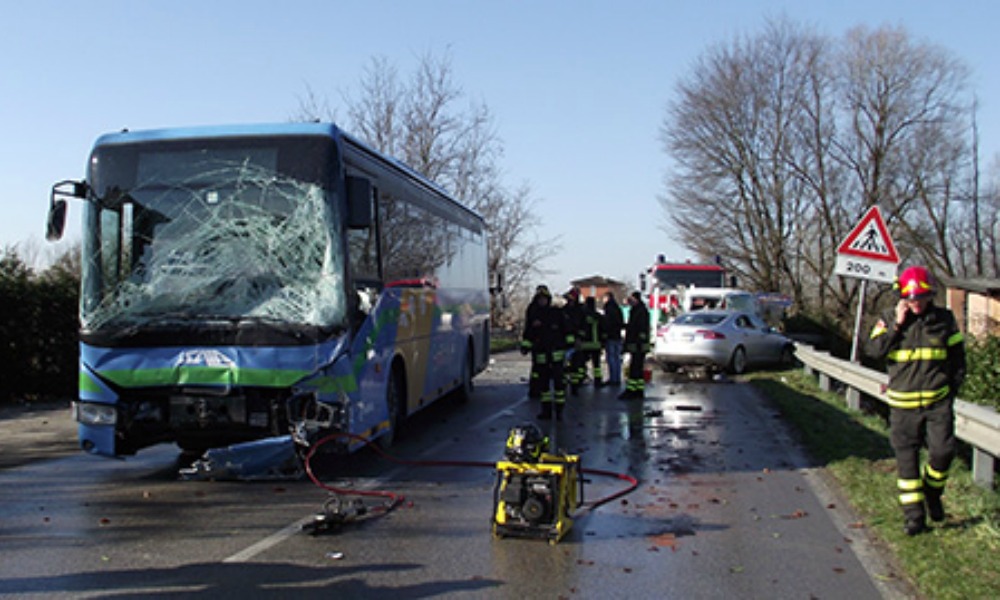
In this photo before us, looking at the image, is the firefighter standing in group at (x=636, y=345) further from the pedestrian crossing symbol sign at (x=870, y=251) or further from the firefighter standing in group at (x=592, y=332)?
the pedestrian crossing symbol sign at (x=870, y=251)

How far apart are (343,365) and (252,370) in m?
0.79

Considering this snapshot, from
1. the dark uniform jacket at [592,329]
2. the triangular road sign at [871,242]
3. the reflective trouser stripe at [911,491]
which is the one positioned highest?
the triangular road sign at [871,242]

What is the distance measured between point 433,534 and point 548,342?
7.08 m

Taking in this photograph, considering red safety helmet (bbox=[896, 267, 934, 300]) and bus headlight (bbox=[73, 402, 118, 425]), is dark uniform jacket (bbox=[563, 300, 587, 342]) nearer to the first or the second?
bus headlight (bbox=[73, 402, 118, 425])

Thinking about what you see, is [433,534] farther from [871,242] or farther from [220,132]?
[871,242]

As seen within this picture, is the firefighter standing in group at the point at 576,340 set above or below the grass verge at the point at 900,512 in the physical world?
above

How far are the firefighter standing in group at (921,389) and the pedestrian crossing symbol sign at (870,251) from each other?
540 cm

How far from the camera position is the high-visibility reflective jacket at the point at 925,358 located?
6355 millimetres

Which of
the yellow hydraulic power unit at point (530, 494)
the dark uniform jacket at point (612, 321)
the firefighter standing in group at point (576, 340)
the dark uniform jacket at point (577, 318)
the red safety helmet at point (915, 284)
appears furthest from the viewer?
Result: the dark uniform jacket at point (612, 321)

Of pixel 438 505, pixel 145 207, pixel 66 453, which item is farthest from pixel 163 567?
pixel 66 453

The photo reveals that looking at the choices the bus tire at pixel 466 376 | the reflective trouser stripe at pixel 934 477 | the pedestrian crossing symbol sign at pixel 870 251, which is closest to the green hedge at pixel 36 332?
the bus tire at pixel 466 376

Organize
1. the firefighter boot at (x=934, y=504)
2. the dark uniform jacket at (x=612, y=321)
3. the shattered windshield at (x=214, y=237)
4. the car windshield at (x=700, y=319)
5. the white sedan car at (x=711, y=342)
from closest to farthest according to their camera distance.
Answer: the firefighter boot at (x=934, y=504), the shattered windshield at (x=214, y=237), the dark uniform jacket at (x=612, y=321), the white sedan car at (x=711, y=342), the car windshield at (x=700, y=319)

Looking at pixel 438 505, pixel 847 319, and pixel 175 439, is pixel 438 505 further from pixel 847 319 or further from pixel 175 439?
pixel 847 319

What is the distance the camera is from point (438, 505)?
754 cm
